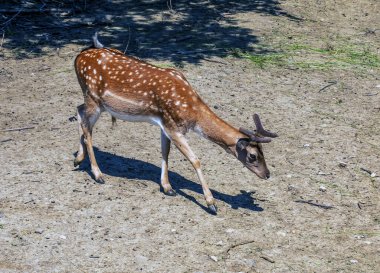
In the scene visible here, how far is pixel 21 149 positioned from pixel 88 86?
1.32 m

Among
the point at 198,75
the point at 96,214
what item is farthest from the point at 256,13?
the point at 96,214

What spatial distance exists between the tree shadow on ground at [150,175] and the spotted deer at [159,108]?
0.89ft

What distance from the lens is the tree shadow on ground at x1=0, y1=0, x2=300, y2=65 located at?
1288cm

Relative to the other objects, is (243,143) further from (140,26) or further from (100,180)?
(140,26)

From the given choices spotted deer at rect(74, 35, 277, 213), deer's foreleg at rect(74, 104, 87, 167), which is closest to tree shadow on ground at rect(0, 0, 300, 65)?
deer's foreleg at rect(74, 104, 87, 167)

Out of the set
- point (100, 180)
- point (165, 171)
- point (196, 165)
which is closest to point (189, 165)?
point (165, 171)

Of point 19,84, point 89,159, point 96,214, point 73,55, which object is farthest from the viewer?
point 73,55

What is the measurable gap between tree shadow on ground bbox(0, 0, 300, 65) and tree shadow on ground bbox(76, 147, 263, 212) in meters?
3.27

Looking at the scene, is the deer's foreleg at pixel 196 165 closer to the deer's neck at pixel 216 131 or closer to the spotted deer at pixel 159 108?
the spotted deer at pixel 159 108

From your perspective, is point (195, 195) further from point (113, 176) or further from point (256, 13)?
point (256, 13)

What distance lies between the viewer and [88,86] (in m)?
8.70

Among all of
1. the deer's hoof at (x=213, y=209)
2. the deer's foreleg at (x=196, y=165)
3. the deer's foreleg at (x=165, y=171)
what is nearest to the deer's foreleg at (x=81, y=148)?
the deer's foreleg at (x=165, y=171)

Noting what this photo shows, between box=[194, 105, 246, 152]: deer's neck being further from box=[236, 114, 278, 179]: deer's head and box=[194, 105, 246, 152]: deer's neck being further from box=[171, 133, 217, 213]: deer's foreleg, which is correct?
box=[171, 133, 217, 213]: deer's foreleg

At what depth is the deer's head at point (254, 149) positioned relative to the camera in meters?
8.04
